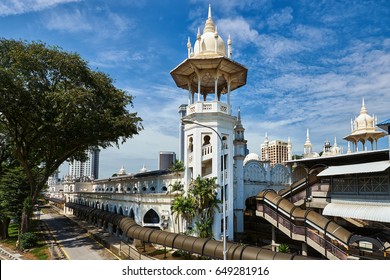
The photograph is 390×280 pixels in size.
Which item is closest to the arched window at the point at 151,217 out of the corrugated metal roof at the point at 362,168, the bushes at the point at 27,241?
the bushes at the point at 27,241

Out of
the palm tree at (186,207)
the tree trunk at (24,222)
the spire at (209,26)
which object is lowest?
the tree trunk at (24,222)

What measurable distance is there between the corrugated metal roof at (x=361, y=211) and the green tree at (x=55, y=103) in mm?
25262

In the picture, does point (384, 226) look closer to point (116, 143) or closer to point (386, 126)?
point (386, 126)

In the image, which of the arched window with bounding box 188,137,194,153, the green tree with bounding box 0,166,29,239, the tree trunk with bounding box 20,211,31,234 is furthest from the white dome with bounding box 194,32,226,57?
the green tree with bounding box 0,166,29,239

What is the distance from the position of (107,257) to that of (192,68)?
72.1ft

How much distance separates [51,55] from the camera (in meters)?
31.5

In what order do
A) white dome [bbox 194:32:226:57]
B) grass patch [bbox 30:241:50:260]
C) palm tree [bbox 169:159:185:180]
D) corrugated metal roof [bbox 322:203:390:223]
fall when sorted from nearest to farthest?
corrugated metal roof [bbox 322:203:390:223] < grass patch [bbox 30:241:50:260] < white dome [bbox 194:32:226:57] < palm tree [bbox 169:159:185:180]

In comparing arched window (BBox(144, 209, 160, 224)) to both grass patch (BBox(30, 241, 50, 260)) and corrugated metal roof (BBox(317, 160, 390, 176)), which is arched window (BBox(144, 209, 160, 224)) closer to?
grass patch (BBox(30, 241, 50, 260))

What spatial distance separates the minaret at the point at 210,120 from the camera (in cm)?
2898

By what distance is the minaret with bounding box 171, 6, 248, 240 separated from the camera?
95.1ft

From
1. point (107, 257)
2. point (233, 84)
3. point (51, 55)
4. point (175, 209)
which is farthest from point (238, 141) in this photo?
point (51, 55)

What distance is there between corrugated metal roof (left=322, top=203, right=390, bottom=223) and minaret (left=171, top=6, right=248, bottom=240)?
34.0ft

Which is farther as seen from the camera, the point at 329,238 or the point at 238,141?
the point at 238,141

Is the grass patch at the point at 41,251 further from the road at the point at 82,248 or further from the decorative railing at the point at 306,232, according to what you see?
the decorative railing at the point at 306,232
